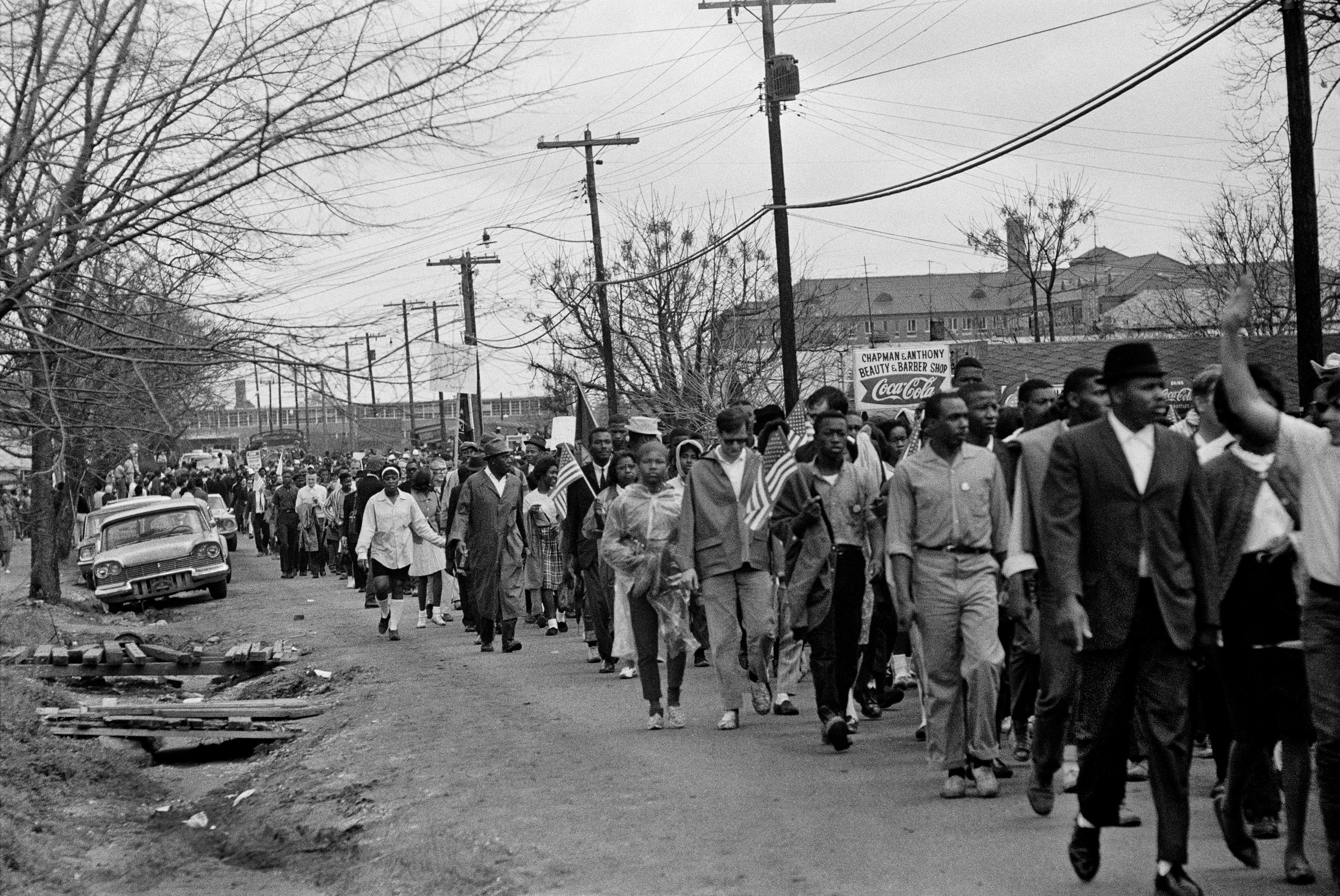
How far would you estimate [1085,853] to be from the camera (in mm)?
6117

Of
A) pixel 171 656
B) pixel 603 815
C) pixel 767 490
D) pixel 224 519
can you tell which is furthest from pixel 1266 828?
pixel 224 519

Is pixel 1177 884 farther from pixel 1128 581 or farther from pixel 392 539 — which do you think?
pixel 392 539

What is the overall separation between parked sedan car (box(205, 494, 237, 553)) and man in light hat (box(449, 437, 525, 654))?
15.4 m

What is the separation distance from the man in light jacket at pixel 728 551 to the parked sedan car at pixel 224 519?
22603 millimetres

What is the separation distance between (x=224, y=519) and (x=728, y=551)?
24.6 m

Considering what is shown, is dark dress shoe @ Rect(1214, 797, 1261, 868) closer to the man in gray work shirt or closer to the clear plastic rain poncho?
the man in gray work shirt

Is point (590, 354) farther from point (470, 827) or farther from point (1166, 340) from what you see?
point (470, 827)

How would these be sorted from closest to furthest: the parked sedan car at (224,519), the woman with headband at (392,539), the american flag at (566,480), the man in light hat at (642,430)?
the man in light hat at (642,430), the american flag at (566,480), the woman with headband at (392,539), the parked sedan car at (224,519)

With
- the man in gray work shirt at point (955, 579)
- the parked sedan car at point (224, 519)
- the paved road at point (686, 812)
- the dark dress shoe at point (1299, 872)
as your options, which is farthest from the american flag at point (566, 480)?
the parked sedan car at point (224, 519)

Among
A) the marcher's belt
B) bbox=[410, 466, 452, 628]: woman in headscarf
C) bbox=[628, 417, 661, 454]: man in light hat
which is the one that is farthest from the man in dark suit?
the marcher's belt

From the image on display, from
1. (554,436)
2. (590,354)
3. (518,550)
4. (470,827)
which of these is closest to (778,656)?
(470,827)

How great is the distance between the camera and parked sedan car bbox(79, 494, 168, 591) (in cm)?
2830

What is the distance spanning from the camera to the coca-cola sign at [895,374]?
90.7 feet

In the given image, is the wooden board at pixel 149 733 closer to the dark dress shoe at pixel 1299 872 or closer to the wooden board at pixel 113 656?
the wooden board at pixel 113 656
